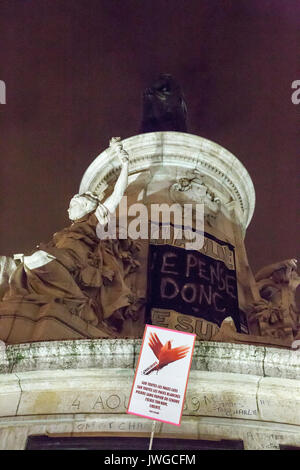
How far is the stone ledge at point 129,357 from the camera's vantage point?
6.36 m

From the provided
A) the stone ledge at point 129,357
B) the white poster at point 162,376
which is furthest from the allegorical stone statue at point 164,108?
the white poster at point 162,376

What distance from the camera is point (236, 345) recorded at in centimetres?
652

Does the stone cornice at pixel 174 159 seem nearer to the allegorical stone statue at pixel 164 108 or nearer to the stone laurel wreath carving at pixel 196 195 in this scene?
the stone laurel wreath carving at pixel 196 195

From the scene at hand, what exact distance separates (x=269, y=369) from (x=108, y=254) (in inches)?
155

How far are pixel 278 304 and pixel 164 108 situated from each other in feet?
27.4

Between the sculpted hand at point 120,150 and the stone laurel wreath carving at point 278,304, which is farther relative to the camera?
the sculpted hand at point 120,150

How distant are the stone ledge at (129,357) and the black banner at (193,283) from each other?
3.07 m

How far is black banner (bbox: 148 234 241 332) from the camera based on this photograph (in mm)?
→ 9727

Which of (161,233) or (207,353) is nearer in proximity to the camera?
(207,353)

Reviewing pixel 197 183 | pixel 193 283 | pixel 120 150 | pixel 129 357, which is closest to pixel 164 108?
pixel 197 183

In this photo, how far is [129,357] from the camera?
6367 millimetres
